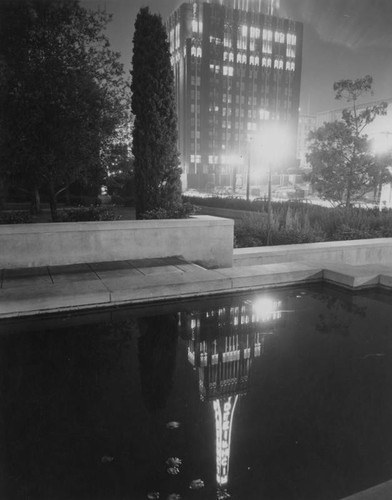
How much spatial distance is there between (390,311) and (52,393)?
550cm

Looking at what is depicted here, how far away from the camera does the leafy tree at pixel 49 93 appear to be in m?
11.6

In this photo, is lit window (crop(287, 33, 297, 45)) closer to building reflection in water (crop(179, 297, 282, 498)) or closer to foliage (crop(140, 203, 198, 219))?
foliage (crop(140, 203, 198, 219))

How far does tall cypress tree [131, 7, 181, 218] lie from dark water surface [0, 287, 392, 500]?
5774 millimetres

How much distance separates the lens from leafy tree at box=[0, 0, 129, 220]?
38.2ft

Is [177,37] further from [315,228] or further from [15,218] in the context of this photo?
[15,218]

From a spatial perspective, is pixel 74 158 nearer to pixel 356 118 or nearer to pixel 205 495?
pixel 205 495

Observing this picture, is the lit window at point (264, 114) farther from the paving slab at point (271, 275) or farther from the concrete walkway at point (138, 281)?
the paving slab at point (271, 275)

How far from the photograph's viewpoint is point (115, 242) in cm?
918

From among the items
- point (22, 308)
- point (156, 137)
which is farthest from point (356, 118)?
point (22, 308)

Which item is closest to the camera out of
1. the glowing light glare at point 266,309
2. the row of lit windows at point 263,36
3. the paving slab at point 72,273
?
the glowing light glare at point 266,309

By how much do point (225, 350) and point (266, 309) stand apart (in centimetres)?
188

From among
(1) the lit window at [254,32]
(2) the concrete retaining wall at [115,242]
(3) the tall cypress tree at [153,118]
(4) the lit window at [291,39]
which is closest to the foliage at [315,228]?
(2) the concrete retaining wall at [115,242]

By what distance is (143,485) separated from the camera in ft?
9.25

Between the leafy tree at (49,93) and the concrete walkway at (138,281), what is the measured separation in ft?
13.1
